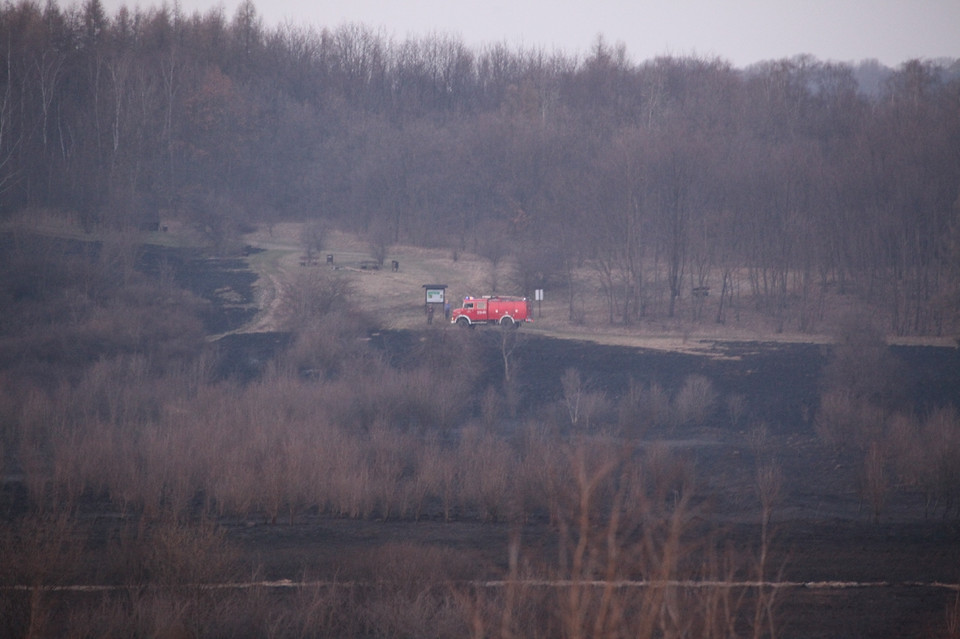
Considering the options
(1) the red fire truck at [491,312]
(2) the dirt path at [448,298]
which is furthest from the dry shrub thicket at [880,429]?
(1) the red fire truck at [491,312]

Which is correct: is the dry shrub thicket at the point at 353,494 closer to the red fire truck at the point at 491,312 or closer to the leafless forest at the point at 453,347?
the leafless forest at the point at 453,347

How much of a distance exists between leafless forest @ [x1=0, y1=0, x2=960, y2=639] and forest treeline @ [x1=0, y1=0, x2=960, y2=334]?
29cm

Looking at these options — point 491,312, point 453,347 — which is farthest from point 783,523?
point 491,312

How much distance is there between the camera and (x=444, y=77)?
8725 centimetres

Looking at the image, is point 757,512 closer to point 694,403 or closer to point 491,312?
point 694,403

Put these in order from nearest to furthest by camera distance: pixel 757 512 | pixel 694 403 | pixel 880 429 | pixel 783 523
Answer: pixel 783 523 → pixel 757 512 → pixel 880 429 → pixel 694 403

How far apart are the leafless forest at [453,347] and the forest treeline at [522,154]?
0.29 m

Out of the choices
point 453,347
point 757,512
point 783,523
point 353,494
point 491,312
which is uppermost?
point 491,312

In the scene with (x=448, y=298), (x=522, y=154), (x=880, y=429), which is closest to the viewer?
(x=880, y=429)

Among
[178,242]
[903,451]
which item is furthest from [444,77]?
[903,451]

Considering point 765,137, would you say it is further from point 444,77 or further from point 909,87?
point 444,77

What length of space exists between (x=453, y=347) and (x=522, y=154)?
30896 millimetres

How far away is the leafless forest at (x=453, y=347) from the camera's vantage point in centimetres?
1080

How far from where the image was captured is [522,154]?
6125 cm
